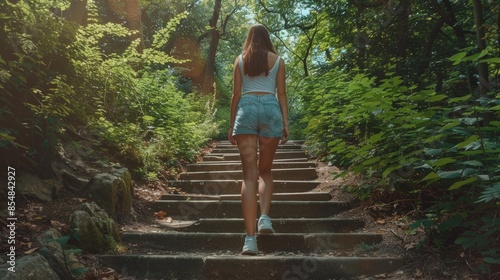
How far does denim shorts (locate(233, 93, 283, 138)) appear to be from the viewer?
11.9ft

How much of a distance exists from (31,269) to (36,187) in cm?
173

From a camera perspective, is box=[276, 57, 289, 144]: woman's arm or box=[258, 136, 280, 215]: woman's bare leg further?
box=[276, 57, 289, 144]: woman's arm

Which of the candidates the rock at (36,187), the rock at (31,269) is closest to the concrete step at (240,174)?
the rock at (36,187)

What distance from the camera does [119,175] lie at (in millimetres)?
4621

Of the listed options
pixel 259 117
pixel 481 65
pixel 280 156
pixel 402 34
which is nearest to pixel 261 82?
pixel 259 117

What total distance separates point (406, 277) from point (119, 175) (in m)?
3.11

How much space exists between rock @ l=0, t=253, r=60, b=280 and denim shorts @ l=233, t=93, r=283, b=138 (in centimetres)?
182

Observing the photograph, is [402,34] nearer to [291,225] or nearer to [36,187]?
[291,225]

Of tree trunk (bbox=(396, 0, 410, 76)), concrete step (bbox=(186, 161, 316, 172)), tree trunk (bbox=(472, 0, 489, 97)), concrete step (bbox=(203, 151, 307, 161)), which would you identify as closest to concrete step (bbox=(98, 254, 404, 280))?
tree trunk (bbox=(472, 0, 489, 97))

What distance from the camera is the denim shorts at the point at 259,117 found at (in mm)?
3623

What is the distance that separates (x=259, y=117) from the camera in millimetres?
3627

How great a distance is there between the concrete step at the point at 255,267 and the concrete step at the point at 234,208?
6.13 feet

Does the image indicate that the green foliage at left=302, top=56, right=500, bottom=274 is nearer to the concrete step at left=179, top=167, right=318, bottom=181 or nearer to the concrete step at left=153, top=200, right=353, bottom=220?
the concrete step at left=153, top=200, right=353, bottom=220

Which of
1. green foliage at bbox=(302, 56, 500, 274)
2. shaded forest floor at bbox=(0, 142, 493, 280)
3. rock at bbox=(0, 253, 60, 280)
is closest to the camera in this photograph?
rock at bbox=(0, 253, 60, 280)
